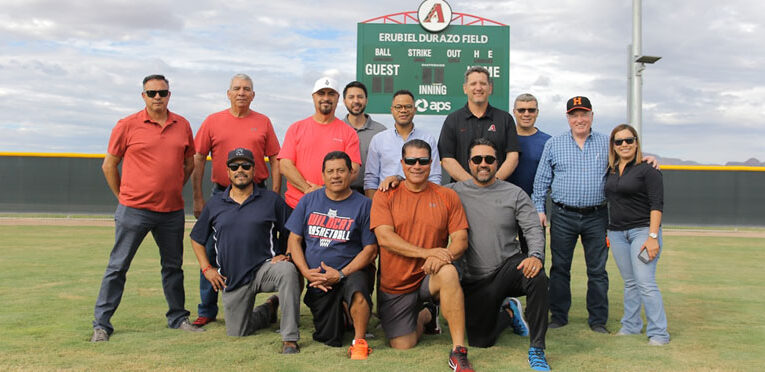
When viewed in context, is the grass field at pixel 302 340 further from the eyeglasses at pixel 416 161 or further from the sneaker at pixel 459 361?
the eyeglasses at pixel 416 161

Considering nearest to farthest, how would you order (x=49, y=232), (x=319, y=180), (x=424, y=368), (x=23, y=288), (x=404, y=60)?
(x=424, y=368)
(x=319, y=180)
(x=23, y=288)
(x=49, y=232)
(x=404, y=60)

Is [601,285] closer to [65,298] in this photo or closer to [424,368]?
[424,368]

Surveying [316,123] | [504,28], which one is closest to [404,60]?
[504,28]

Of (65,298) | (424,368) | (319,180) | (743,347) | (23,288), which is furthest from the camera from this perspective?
(23,288)

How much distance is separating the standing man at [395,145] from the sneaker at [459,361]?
65.1 inches

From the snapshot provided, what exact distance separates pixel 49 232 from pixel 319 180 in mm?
10815

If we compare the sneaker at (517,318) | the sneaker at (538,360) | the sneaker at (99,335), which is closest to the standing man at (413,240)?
the sneaker at (538,360)

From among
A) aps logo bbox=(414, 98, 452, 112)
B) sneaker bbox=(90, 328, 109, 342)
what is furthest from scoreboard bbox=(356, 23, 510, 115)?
sneaker bbox=(90, 328, 109, 342)

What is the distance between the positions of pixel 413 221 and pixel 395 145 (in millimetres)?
989

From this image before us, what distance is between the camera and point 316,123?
215 inches

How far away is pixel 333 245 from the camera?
4789 millimetres

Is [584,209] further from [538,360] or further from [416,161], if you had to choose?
[416,161]

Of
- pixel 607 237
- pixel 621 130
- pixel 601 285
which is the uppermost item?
pixel 621 130

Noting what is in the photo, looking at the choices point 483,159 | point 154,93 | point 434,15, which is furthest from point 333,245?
point 434,15
